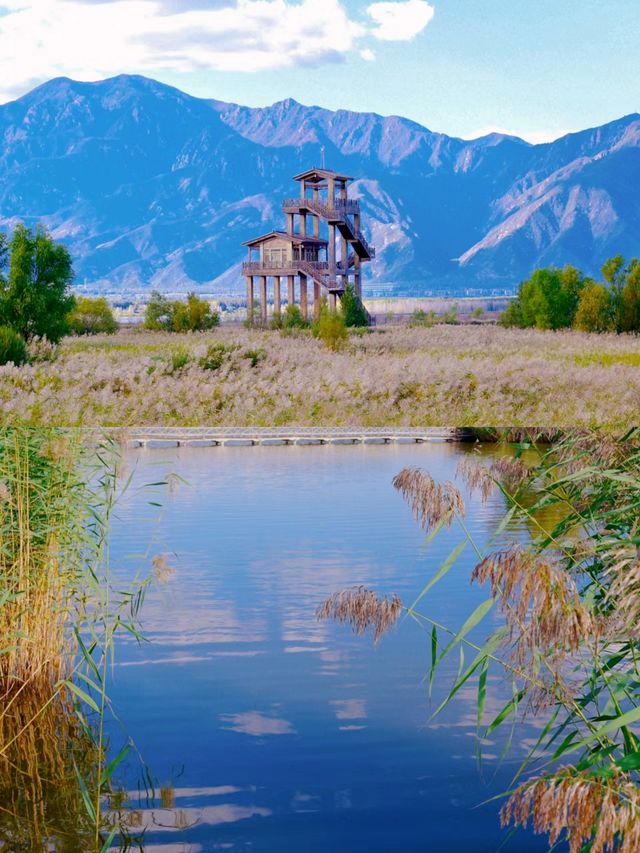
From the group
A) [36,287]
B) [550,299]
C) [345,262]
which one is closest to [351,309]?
[345,262]

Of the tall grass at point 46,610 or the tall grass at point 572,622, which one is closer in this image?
the tall grass at point 572,622

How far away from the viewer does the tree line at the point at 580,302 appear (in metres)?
57.9

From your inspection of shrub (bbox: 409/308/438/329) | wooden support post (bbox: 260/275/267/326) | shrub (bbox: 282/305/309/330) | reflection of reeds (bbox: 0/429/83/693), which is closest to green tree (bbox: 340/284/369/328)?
shrub (bbox: 282/305/309/330)

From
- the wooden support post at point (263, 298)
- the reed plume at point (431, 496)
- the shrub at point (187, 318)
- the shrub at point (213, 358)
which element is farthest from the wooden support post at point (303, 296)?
the reed plume at point (431, 496)

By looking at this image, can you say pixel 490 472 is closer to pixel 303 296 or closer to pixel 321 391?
pixel 321 391

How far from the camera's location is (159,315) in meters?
70.1

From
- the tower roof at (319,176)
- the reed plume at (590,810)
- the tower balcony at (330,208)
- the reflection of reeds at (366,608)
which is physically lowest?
the reed plume at (590,810)

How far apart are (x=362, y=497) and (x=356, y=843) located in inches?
477

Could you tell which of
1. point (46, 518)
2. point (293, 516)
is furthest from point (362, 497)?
point (46, 518)

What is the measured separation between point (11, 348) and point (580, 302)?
32.4 m

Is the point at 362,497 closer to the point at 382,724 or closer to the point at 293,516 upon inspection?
the point at 293,516

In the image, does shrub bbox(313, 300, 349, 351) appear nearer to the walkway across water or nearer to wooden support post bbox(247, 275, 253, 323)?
the walkway across water

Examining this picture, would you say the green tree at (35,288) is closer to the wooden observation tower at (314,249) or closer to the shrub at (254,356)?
the shrub at (254,356)

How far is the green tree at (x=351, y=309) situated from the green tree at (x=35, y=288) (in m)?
18.5
